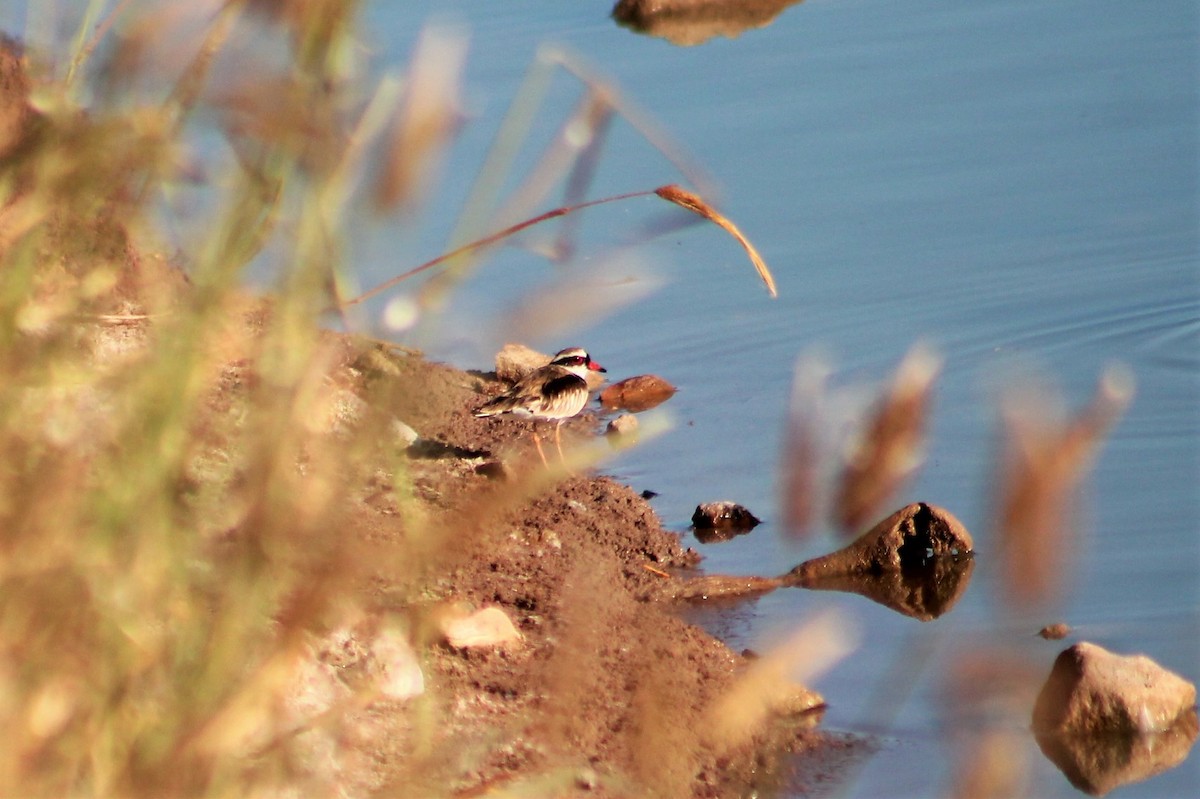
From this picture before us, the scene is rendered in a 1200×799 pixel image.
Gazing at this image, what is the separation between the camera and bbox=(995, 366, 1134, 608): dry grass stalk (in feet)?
6.33

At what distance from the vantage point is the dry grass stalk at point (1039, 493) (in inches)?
75.9

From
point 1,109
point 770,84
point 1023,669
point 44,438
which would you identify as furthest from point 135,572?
point 770,84

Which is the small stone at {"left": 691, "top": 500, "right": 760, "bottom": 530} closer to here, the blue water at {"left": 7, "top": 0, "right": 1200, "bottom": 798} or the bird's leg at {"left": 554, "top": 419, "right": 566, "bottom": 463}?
the blue water at {"left": 7, "top": 0, "right": 1200, "bottom": 798}

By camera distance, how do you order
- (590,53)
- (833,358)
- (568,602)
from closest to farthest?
(568,602)
(833,358)
(590,53)

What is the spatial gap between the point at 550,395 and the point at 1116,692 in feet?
12.0

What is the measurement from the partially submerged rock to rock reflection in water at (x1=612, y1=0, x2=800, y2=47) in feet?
29.5

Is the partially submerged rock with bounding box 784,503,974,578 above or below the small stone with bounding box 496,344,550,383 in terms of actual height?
above

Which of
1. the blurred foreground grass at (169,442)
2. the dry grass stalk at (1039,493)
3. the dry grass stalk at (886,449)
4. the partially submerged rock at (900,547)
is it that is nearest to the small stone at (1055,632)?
the partially submerged rock at (900,547)

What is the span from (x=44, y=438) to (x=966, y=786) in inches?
53.7

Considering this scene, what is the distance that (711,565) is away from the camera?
6.54m

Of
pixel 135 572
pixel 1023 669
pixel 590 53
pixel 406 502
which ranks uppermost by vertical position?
pixel 406 502

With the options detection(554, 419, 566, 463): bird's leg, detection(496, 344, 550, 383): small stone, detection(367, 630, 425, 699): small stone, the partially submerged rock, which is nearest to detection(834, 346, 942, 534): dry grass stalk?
detection(367, 630, 425, 699): small stone

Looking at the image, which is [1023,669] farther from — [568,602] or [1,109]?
[1,109]

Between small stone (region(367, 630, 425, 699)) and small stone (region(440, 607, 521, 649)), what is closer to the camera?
small stone (region(367, 630, 425, 699))
